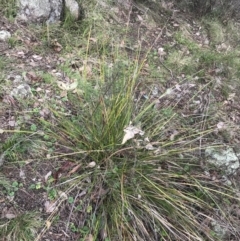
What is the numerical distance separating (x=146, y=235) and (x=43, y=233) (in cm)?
77

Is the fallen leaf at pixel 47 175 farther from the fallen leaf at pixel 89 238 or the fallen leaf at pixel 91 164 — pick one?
the fallen leaf at pixel 89 238

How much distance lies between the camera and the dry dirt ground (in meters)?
2.70

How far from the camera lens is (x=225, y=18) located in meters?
6.02

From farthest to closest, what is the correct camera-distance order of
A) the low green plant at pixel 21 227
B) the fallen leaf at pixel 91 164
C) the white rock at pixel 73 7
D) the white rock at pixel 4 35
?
the white rock at pixel 73 7 → the white rock at pixel 4 35 → the fallen leaf at pixel 91 164 → the low green plant at pixel 21 227

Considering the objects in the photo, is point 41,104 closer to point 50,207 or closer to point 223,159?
point 50,207

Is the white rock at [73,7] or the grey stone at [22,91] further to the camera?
the white rock at [73,7]

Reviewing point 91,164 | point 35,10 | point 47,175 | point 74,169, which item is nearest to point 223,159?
point 91,164

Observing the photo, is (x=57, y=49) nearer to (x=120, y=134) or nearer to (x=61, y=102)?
(x=61, y=102)

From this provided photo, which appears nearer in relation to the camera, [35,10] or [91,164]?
[91,164]

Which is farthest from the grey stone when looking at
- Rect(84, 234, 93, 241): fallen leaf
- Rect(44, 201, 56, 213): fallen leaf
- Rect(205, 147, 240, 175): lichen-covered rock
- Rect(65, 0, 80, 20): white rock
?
Rect(205, 147, 240, 175): lichen-covered rock

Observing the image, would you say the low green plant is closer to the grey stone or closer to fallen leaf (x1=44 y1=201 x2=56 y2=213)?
fallen leaf (x1=44 y1=201 x2=56 y2=213)

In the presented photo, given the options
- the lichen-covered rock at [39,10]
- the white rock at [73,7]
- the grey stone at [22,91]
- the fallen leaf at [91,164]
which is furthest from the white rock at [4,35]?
the fallen leaf at [91,164]

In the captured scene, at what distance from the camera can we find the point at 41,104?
10.9 feet

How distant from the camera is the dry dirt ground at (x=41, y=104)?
2701 millimetres
